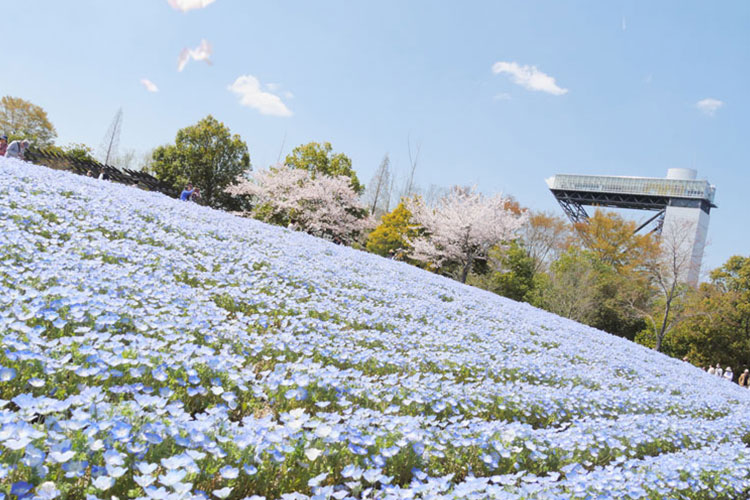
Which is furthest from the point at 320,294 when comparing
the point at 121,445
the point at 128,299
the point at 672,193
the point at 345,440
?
the point at 672,193

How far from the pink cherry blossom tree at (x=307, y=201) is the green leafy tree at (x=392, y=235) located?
167 cm

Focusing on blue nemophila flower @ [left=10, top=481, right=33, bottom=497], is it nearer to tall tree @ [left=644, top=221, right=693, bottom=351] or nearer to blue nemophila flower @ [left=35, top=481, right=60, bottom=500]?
blue nemophila flower @ [left=35, top=481, right=60, bottom=500]

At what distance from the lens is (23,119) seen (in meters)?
49.6

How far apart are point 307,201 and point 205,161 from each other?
11911mm

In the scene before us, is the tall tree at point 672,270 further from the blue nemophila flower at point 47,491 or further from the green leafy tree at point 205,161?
the green leafy tree at point 205,161

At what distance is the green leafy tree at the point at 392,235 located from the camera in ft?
101

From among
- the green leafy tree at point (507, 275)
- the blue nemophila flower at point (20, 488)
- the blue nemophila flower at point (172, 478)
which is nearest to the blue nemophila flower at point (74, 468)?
the blue nemophila flower at point (20, 488)

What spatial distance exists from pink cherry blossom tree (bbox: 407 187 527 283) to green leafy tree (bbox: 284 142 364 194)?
803 centimetres

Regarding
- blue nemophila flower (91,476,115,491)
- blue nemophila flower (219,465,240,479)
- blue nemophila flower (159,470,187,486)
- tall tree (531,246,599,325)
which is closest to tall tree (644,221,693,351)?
tall tree (531,246,599,325)

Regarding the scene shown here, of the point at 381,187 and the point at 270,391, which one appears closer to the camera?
the point at 270,391

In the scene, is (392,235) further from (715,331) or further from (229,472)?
(229,472)

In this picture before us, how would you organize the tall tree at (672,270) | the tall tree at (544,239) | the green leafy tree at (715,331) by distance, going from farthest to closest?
the tall tree at (544,239) < the green leafy tree at (715,331) < the tall tree at (672,270)

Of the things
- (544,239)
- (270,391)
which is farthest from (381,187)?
(270,391)

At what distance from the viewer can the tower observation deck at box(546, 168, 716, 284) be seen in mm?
59031
